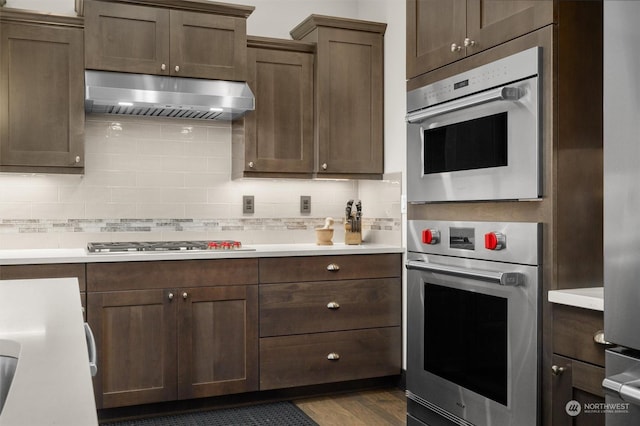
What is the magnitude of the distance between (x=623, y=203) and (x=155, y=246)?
8.61 ft

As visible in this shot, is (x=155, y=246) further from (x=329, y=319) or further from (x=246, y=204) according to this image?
(x=329, y=319)

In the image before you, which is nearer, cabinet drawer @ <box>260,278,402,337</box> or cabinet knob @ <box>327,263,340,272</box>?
cabinet drawer @ <box>260,278,402,337</box>

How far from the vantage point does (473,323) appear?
8.61ft

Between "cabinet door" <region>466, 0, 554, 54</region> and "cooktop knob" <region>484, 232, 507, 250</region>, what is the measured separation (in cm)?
70

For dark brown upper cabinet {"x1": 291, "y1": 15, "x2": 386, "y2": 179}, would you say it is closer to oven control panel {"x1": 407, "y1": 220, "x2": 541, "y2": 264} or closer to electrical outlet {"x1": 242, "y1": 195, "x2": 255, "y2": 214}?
electrical outlet {"x1": 242, "y1": 195, "x2": 255, "y2": 214}

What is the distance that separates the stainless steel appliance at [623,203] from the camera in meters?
1.55

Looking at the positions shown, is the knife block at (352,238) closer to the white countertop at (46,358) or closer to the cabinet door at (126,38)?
the cabinet door at (126,38)

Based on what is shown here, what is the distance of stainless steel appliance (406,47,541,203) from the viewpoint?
2301mm

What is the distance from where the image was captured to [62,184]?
3.87 m

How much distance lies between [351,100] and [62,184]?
177 centimetres

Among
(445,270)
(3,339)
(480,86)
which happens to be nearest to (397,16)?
(480,86)

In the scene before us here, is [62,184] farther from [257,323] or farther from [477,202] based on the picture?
[477,202]

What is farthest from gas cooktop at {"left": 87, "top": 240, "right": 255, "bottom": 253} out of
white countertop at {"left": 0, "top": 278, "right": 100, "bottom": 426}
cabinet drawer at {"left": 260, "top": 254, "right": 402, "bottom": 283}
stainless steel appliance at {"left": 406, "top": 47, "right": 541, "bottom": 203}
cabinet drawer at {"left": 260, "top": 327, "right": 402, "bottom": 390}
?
white countertop at {"left": 0, "top": 278, "right": 100, "bottom": 426}

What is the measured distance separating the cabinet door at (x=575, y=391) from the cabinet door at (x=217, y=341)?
72.3 inches
